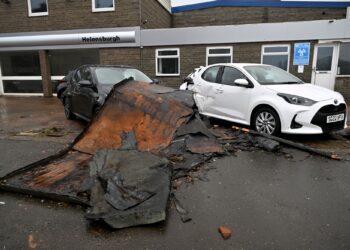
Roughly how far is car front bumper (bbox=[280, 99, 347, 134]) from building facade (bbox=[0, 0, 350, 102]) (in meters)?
7.84

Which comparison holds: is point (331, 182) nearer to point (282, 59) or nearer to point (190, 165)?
point (190, 165)

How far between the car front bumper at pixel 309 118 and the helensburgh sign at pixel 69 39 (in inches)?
420

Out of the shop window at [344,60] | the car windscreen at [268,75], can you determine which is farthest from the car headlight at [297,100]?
the shop window at [344,60]

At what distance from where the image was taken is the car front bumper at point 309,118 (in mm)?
5723

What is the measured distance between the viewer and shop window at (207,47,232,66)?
1381cm

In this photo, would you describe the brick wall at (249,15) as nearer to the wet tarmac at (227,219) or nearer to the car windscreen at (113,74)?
the car windscreen at (113,74)

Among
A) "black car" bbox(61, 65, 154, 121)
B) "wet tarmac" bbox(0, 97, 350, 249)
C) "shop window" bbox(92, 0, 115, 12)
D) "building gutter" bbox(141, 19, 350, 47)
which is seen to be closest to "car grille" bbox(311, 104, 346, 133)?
"wet tarmac" bbox(0, 97, 350, 249)

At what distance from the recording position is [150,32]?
14.5 meters

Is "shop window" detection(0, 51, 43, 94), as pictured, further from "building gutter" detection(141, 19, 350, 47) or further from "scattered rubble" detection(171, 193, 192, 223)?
"scattered rubble" detection(171, 193, 192, 223)

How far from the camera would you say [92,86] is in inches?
281

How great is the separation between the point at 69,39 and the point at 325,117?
13.6 m

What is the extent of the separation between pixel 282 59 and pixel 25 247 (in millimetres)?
12737

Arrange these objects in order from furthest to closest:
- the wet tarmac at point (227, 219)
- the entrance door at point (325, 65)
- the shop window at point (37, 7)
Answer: the shop window at point (37, 7), the entrance door at point (325, 65), the wet tarmac at point (227, 219)

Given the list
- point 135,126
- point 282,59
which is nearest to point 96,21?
point 282,59
